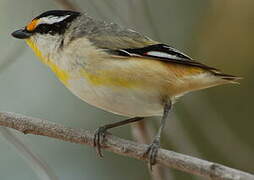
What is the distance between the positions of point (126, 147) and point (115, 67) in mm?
631

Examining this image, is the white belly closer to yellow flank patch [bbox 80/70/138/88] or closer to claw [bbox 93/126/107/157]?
yellow flank patch [bbox 80/70/138/88]

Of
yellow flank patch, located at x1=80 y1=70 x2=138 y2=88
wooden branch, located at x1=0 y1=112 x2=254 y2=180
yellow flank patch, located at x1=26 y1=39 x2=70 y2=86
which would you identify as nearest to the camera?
wooden branch, located at x1=0 y1=112 x2=254 y2=180

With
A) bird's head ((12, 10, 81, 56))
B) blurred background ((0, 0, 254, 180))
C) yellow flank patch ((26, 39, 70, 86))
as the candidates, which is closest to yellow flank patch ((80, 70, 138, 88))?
yellow flank patch ((26, 39, 70, 86))

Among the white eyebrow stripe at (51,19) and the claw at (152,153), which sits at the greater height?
the white eyebrow stripe at (51,19)

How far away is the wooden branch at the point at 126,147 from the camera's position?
126 inches

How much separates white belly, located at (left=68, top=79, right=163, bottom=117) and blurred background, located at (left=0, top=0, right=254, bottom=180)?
1033 mm

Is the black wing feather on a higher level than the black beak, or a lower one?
lower

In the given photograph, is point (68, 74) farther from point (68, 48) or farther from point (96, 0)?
point (96, 0)

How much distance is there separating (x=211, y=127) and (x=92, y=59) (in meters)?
1.69

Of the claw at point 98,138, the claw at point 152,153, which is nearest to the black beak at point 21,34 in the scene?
the claw at point 98,138

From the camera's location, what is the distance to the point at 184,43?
20.9ft

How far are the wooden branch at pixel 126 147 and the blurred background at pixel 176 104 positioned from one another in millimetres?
1213

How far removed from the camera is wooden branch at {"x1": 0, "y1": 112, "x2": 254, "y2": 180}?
126 inches

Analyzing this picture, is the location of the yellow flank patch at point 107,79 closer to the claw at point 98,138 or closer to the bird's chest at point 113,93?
the bird's chest at point 113,93
